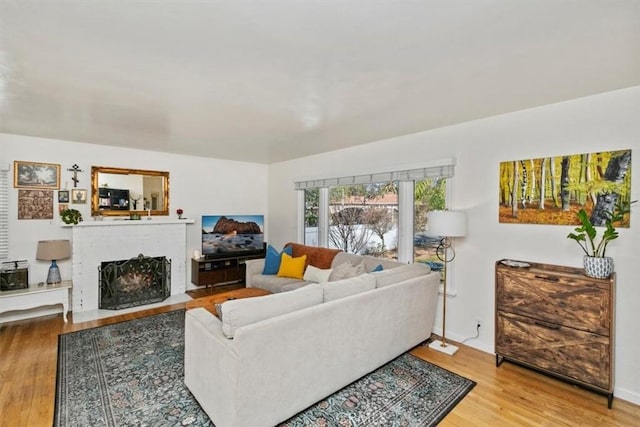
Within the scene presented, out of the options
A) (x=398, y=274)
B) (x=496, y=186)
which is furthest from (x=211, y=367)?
(x=496, y=186)

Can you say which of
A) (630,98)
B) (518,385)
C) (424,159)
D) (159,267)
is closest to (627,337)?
(518,385)

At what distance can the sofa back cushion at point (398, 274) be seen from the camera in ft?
9.39

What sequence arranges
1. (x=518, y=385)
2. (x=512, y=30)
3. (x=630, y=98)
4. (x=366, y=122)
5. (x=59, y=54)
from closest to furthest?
(x=512, y=30) → (x=59, y=54) → (x=630, y=98) → (x=518, y=385) → (x=366, y=122)

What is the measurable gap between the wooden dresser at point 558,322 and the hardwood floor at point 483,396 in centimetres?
12

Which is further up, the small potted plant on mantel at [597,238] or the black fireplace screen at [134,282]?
the small potted plant on mantel at [597,238]

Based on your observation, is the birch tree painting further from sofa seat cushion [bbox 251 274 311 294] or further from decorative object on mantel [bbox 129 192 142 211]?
decorative object on mantel [bbox 129 192 142 211]

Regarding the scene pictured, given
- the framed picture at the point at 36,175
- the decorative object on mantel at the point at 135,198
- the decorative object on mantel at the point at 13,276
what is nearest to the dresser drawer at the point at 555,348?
the decorative object on mantel at the point at 135,198

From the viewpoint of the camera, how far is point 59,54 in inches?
74.8

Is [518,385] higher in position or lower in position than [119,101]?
lower

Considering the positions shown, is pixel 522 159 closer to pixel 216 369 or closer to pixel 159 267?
pixel 216 369

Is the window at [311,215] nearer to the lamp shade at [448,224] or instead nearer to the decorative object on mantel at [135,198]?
the lamp shade at [448,224]

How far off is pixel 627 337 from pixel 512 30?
2.59 metres

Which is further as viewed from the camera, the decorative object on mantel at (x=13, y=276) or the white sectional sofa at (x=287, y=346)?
the decorative object on mantel at (x=13, y=276)

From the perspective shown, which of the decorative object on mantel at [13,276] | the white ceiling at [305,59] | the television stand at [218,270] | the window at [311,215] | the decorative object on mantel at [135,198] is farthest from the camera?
the window at [311,215]
